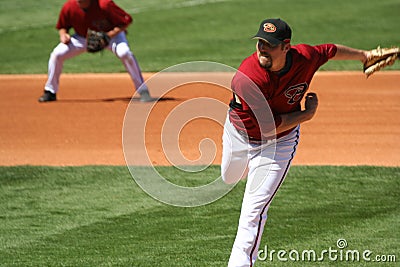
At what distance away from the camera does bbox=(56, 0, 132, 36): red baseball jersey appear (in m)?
13.0

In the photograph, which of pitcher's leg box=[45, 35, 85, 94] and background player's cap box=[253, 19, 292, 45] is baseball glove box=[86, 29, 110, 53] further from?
background player's cap box=[253, 19, 292, 45]

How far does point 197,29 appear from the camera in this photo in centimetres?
2042

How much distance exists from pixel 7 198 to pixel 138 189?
1.39 meters

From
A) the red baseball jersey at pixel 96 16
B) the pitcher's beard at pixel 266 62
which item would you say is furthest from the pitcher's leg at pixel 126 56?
the pitcher's beard at pixel 266 62

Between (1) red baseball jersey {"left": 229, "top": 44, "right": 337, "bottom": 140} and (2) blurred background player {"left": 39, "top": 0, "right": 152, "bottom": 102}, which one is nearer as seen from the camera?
(1) red baseball jersey {"left": 229, "top": 44, "right": 337, "bottom": 140}

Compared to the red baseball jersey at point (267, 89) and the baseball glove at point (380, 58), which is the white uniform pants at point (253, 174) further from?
Result: the baseball glove at point (380, 58)

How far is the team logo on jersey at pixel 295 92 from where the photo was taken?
5.89 metres

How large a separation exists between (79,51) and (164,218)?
6091 mm

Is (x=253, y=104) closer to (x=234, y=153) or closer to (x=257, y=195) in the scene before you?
(x=234, y=153)

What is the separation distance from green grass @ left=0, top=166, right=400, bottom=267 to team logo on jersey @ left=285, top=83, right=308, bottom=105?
142 cm

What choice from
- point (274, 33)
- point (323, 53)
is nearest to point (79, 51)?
point (323, 53)

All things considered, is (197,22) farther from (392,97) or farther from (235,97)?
(235,97)

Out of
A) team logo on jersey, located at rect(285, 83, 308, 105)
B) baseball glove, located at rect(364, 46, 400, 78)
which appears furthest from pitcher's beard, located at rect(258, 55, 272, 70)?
baseball glove, located at rect(364, 46, 400, 78)

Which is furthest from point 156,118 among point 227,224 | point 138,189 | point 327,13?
point 327,13
